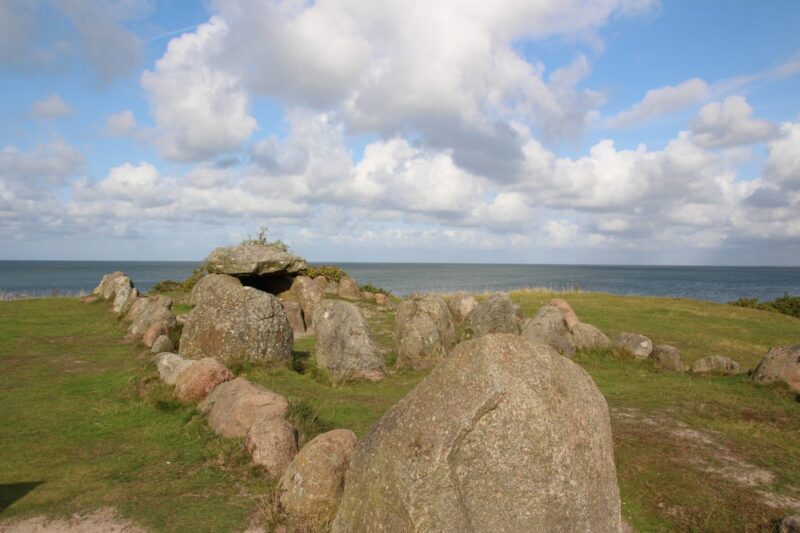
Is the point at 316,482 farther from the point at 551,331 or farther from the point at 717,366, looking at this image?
the point at 717,366

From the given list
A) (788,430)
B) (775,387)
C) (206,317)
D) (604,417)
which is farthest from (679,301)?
(604,417)

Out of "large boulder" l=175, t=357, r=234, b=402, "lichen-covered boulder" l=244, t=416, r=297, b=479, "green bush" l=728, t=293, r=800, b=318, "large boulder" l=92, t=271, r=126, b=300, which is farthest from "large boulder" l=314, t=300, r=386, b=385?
"green bush" l=728, t=293, r=800, b=318

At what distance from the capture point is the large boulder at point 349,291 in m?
30.5

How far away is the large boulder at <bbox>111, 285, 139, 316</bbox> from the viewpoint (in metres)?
23.2

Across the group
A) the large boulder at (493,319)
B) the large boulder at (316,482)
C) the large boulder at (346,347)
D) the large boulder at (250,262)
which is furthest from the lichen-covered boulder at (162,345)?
the large boulder at (316,482)

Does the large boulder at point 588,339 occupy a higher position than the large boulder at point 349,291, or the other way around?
the large boulder at point 349,291

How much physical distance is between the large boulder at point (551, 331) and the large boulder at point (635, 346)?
59.9 inches

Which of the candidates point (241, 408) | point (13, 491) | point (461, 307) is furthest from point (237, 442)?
point (461, 307)

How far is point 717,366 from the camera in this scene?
15.5m

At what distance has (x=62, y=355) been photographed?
1633cm

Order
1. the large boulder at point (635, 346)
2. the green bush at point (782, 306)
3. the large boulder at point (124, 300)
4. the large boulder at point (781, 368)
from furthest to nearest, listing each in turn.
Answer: the green bush at point (782, 306), the large boulder at point (124, 300), the large boulder at point (635, 346), the large boulder at point (781, 368)

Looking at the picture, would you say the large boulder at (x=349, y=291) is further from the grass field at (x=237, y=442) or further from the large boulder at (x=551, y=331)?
the large boulder at (x=551, y=331)

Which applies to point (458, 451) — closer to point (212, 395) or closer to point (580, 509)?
point (580, 509)

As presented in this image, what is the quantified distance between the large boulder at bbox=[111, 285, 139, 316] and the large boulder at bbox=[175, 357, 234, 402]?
1324 centimetres
